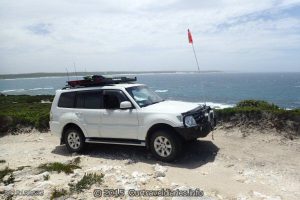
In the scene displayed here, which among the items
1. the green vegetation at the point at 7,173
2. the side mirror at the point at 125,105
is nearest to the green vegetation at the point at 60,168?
the green vegetation at the point at 7,173

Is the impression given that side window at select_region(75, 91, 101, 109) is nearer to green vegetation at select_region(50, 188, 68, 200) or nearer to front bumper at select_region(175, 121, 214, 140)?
front bumper at select_region(175, 121, 214, 140)

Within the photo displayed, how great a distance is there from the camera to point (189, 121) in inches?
317

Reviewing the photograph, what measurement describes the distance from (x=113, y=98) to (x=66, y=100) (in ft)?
5.60

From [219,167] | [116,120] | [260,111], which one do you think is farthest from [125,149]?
[260,111]

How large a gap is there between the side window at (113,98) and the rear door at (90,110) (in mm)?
177

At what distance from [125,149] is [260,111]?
457 centimetres

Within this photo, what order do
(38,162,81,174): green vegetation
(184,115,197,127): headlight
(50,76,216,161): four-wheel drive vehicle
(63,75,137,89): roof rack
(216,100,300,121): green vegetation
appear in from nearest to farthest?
(38,162,81,174): green vegetation < (184,115,197,127): headlight < (50,76,216,161): four-wheel drive vehicle < (63,75,137,89): roof rack < (216,100,300,121): green vegetation

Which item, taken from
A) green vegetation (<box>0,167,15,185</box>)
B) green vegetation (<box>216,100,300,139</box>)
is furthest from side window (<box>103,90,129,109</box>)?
green vegetation (<box>216,100,300,139</box>)

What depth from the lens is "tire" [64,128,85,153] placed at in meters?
9.66

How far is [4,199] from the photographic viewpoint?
647cm

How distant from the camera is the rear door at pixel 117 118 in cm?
865

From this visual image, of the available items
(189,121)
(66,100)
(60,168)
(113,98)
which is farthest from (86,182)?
(66,100)

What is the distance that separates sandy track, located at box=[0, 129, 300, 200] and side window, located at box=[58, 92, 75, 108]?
1.39 meters

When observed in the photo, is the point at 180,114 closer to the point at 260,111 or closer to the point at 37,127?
the point at 260,111
